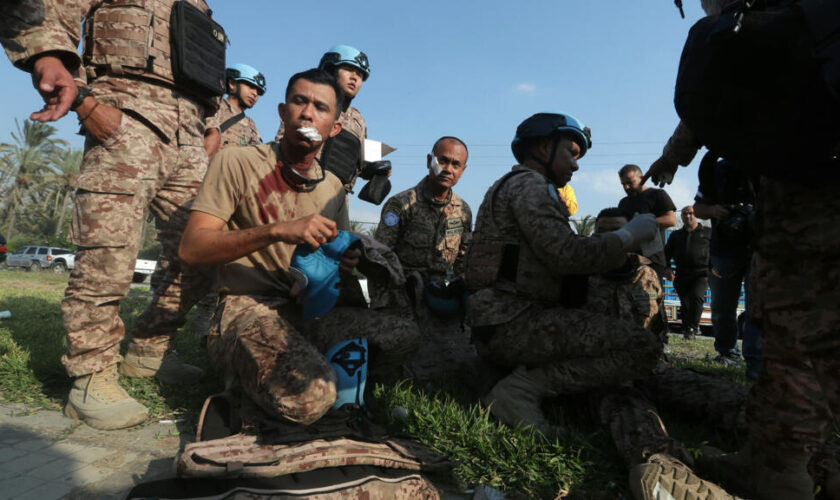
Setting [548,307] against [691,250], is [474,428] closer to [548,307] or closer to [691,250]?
[548,307]

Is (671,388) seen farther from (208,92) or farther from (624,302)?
(208,92)

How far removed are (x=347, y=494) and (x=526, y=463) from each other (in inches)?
33.7

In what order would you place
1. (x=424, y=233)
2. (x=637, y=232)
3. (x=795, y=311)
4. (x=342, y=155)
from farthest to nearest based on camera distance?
(x=424, y=233) < (x=342, y=155) < (x=637, y=232) < (x=795, y=311)

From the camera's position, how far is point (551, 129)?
10.8 ft

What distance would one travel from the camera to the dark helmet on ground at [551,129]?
3.29 meters

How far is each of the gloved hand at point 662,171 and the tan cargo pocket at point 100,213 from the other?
2967mm

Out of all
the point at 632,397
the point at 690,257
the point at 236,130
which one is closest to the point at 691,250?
the point at 690,257

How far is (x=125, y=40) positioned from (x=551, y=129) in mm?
2639

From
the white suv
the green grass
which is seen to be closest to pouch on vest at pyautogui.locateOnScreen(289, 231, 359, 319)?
the green grass

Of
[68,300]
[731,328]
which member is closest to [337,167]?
[68,300]

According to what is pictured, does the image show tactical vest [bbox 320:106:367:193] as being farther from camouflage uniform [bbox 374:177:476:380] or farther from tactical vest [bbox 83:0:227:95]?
tactical vest [bbox 83:0:227:95]

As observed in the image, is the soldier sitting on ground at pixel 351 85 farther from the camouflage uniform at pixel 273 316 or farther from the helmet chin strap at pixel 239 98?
the camouflage uniform at pixel 273 316

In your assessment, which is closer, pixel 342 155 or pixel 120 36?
pixel 120 36

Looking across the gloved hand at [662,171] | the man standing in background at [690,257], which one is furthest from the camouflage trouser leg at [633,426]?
the man standing in background at [690,257]
